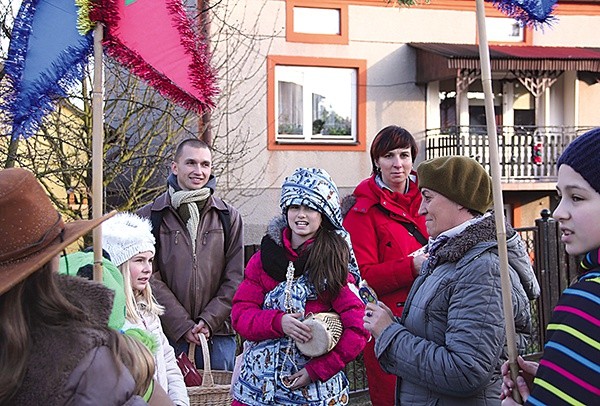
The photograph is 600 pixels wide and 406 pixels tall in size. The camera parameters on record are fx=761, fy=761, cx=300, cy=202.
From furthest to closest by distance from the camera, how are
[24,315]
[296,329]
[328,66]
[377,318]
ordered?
[328,66], [296,329], [377,318], [24,315]

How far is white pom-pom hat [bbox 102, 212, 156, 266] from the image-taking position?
3422 millimetres

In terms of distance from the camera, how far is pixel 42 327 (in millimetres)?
1765

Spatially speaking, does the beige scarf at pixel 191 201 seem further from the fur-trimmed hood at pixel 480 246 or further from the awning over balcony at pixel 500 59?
the awning over balcony at pixel 500 59

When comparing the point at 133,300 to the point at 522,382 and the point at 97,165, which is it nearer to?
the point at 97,165

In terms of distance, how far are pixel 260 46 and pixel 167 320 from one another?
10.5 meters

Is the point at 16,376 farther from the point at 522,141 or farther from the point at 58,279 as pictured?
the point at 522,141

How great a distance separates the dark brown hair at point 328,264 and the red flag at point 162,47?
3.59 feet

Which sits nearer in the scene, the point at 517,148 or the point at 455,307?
the point at 455,307

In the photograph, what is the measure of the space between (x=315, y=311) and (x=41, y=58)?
1.74 m

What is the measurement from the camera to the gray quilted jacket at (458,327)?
9.14 feet

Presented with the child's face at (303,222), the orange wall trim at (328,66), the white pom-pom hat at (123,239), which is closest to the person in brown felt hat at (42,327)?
the white pom-pom hat at (123,239)

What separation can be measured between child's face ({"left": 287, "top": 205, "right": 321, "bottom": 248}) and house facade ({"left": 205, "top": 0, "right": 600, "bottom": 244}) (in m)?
9.35

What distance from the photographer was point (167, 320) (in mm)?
4574

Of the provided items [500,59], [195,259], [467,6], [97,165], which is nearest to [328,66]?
[467,6]
